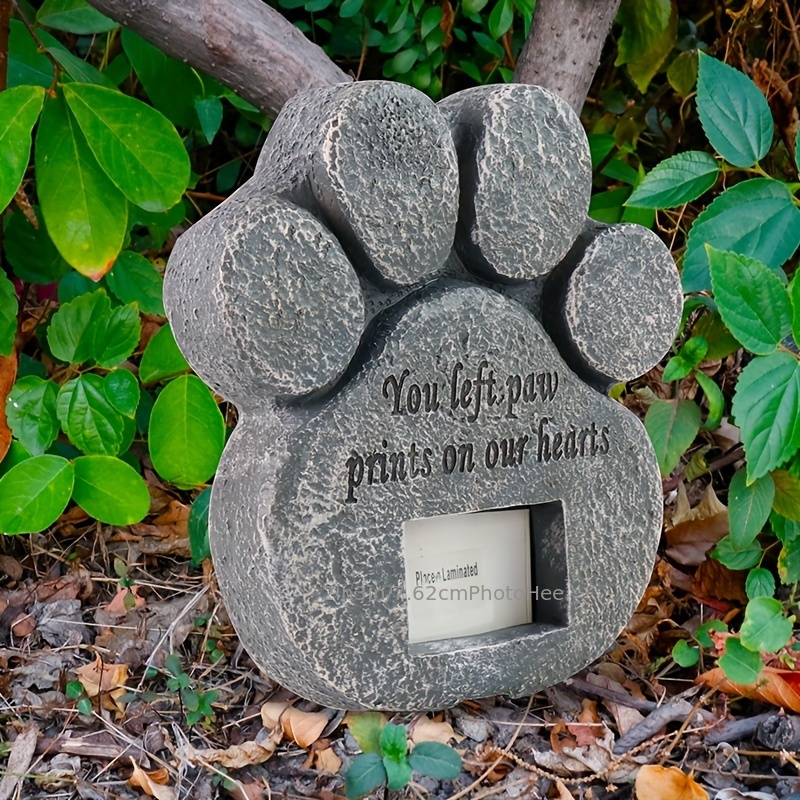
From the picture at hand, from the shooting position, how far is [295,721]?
3.77 ft

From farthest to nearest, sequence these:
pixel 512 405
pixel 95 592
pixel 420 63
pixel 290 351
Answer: pixel 420 63 < pixel 95 592 < pixel 512 405 < pixel 290 351

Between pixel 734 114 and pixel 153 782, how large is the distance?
4.00 ft

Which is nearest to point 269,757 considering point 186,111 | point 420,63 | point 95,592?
point 95,592

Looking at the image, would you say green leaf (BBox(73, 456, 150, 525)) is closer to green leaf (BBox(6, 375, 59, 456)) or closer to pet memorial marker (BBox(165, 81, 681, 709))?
green leaf (BBox(6, 375, 59, 456))

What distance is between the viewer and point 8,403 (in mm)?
1299

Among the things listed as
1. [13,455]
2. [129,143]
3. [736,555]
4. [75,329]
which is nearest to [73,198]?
[129,143]

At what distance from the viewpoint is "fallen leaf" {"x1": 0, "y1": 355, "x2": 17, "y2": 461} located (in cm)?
134

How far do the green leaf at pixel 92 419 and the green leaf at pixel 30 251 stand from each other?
27 centimetres

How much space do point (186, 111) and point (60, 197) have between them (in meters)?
0.33

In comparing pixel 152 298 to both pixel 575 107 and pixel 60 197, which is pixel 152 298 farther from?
pixel 575 107

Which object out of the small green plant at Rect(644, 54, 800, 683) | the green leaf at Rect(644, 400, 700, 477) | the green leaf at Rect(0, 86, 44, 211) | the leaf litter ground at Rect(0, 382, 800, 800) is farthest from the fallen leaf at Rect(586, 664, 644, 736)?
the green leaf at Rect(0, 86, 44, 211)

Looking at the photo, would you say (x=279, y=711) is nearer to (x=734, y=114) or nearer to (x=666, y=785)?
(x=666, y=785)

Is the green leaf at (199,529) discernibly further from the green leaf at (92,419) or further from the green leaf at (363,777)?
the green leaf at (363,777)

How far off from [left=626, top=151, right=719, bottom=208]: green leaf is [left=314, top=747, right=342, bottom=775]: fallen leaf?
900 mm
